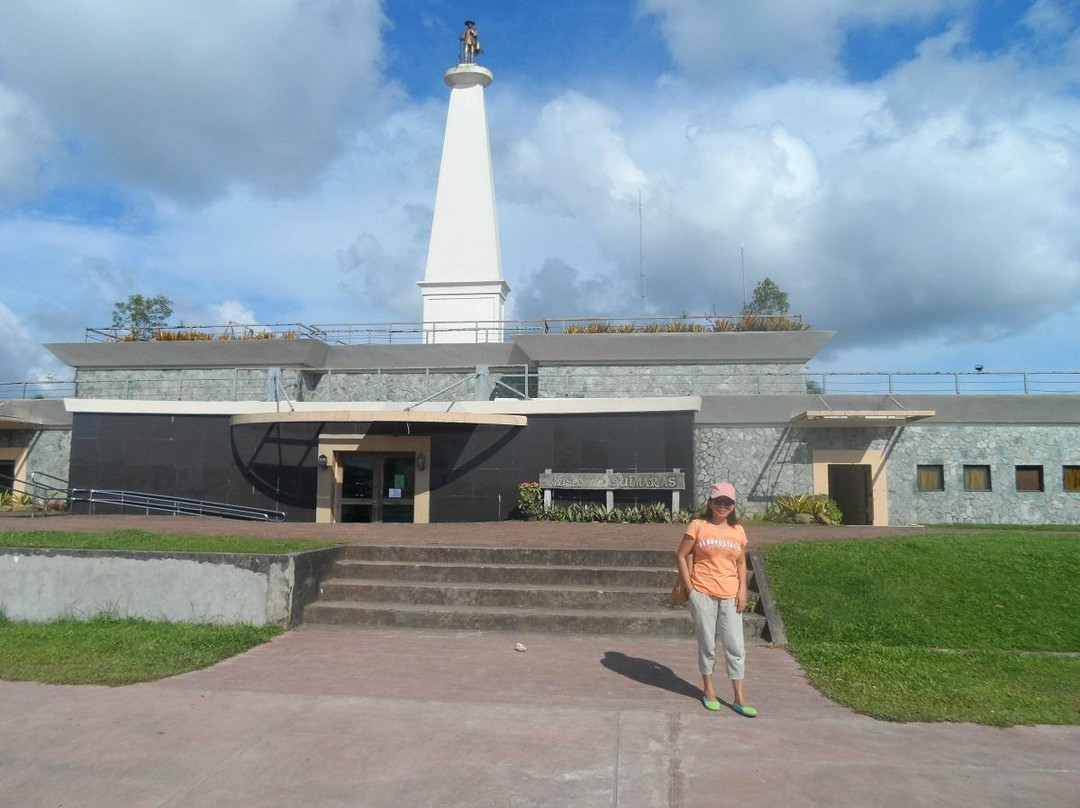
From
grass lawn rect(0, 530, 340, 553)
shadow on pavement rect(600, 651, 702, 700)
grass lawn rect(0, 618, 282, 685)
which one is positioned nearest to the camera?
shadow on pavement rect(600, 651, 702, 700)

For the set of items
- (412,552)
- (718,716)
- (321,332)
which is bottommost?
(718,716)

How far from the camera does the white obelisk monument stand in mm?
26547

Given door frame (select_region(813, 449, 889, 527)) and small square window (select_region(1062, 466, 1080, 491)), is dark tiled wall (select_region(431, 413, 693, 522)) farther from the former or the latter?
small square window (select_region(1062, 466, 1080, 491))

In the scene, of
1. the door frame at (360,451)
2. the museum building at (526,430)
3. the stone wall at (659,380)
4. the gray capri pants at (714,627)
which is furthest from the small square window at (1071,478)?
the gray capri pants at (714,627)

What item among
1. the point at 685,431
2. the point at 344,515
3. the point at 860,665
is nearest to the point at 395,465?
the point at 344,515

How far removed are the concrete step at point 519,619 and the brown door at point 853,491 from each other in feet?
44.8

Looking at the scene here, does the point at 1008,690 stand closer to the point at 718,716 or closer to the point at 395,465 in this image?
the point at 718,716

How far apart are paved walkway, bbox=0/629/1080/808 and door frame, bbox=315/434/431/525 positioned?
1156 cm

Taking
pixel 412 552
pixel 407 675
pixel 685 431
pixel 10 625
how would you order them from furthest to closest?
pixel 685 431, pixel 412 552, pixel 10 625, pixel 407 675

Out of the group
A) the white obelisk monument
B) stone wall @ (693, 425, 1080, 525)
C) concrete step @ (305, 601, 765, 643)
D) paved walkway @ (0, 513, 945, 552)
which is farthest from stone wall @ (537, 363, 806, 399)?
concrete step @ (305, 601, 765, 643)

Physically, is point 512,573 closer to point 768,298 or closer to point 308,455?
point 308,455

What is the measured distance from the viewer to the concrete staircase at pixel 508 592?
8.88 metres

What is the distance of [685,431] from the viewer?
722 inches

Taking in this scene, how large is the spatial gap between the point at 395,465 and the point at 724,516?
45.8 ft
